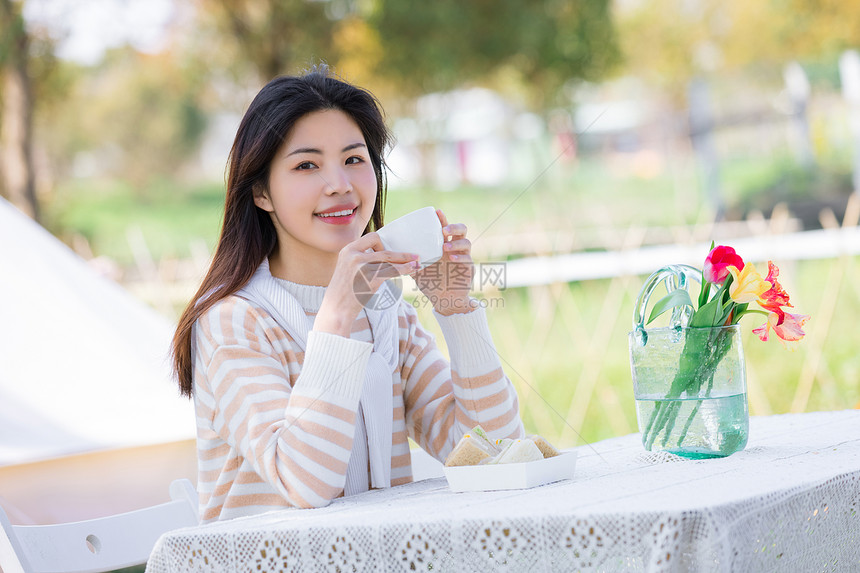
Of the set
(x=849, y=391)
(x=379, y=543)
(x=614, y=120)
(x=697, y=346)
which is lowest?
(x=849, y=391)

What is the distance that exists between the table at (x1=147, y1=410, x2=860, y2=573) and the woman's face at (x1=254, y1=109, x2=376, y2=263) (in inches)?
19.5

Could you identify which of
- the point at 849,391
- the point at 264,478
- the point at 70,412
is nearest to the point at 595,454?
the point at 264,478

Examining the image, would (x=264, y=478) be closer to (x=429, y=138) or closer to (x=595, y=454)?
(x=595, y=454)

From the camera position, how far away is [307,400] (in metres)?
1.29

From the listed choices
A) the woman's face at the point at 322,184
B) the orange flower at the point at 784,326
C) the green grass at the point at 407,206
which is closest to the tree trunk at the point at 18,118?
the green grass at the point at 407,206

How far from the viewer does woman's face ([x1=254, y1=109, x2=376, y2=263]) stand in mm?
1542

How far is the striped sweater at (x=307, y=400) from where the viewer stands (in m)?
1.28

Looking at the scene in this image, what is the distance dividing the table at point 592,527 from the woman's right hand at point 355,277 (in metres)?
0.25

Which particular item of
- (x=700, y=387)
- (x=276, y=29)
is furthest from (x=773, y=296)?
(x=276, y=29)

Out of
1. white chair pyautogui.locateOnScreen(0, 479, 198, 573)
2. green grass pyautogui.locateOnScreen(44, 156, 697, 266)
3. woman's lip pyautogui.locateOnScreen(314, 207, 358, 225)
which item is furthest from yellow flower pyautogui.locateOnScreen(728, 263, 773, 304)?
green grass pyautogui.locateOnScreen(44, 156, 697, 266)

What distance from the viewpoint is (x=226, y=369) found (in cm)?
138

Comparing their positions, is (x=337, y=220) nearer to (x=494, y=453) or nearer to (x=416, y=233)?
(x=416, y=233)

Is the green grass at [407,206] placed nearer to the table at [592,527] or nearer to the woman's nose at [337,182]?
the woman's nose at [337,182]

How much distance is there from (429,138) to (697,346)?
31.6 ft
